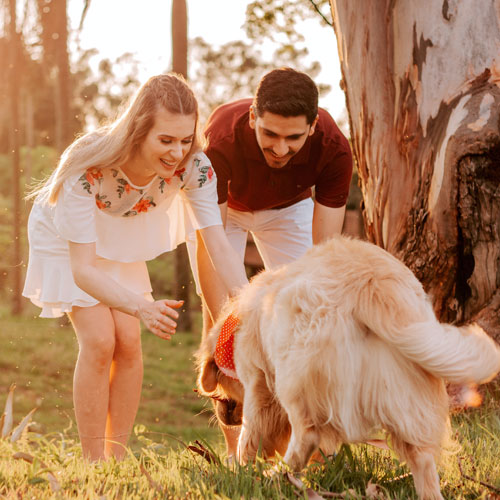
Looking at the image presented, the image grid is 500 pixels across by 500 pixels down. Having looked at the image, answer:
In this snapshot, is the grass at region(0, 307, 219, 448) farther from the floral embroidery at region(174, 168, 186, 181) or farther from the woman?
the floral embroidery at region(174, 168, 186, 181)

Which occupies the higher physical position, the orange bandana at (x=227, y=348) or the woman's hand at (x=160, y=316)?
the woman's hand at (x=160, y=316)

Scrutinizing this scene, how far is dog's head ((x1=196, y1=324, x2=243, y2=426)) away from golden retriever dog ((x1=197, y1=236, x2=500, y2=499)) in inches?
30.3

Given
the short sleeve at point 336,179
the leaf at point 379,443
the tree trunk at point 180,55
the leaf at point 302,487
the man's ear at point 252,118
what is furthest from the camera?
the tree trunk at point 180,55

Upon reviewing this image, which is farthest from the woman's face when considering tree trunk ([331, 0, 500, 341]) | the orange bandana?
tree trunk ([331, 0, 500, 341])

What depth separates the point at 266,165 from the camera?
4035 millimetres

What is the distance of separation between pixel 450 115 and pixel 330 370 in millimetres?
2100

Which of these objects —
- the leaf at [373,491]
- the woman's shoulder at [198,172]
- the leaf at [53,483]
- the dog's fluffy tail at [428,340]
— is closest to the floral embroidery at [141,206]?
the woman's shoulder at [198,172]

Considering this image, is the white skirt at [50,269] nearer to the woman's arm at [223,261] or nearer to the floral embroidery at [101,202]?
the floral embroidery at [101,202]

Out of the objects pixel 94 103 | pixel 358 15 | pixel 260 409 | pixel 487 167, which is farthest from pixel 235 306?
pixel 94 103

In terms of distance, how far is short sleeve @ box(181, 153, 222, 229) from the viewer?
11.7 feet

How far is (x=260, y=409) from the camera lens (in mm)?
2783

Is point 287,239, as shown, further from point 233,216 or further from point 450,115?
point 450,115

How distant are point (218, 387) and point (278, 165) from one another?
1.42 metres

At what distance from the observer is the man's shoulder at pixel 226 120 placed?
4035 mm
